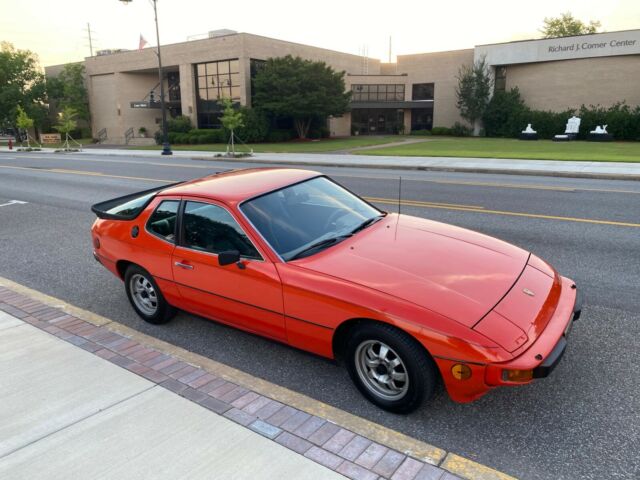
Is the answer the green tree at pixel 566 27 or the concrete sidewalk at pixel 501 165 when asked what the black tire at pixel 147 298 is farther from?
the green tree at pixel 566 27

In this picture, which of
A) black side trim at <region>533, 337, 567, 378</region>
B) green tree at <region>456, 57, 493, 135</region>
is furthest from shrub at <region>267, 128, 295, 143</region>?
black side trim at <region>533, 337, 567, 378</region>

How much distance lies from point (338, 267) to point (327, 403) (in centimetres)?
97

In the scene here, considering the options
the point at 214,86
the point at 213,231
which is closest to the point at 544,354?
the point at 213,231

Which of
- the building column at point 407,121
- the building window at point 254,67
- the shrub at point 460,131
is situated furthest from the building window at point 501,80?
the building window at point 254,67

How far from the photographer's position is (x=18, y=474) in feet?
8.84

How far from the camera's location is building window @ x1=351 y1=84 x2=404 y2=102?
52.4 m

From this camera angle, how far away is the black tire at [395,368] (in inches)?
117

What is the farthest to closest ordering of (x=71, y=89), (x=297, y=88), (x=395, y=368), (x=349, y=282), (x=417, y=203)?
(x=71, y=89)
(x=297, y=88)
(x=417, y=203)
(x=349, y=282)
(x=395, y=368)

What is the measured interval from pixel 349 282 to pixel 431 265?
68 cm

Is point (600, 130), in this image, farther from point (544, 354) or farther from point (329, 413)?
point (329, 413)

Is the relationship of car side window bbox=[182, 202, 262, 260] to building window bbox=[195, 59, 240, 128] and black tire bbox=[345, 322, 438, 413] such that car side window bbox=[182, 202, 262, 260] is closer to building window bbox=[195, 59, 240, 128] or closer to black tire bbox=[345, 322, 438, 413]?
black tire bbox=[345, 322, 438, 413]

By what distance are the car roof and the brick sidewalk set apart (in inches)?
56.0

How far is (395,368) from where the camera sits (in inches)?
124

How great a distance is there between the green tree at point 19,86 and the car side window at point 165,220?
204 ft
